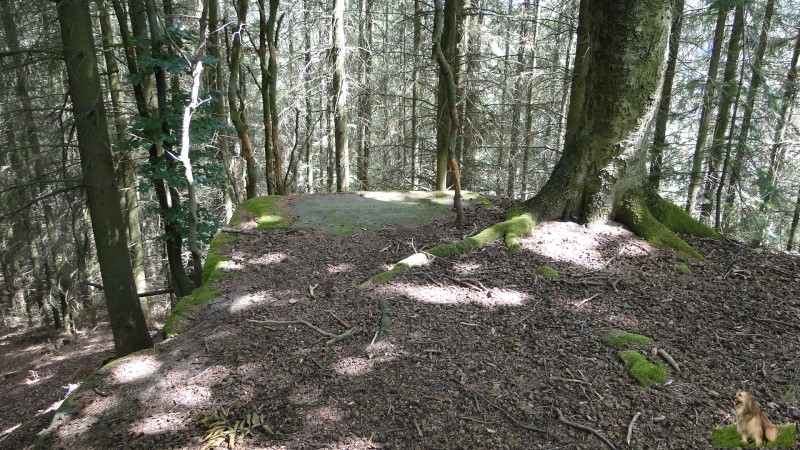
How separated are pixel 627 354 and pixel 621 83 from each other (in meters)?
3.04

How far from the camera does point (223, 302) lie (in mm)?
4742

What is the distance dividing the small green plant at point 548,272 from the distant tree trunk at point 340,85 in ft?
24.0

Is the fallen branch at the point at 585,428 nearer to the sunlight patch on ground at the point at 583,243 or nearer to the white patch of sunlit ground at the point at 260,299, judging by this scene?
the sunlight patch on ground at the point at 583,243

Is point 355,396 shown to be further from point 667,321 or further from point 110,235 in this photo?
point 110,235

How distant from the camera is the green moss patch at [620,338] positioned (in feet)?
11.0

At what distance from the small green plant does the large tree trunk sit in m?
0.92

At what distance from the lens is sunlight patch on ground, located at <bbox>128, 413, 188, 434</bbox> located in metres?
2.99

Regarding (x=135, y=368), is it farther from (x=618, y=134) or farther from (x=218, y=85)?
(x=218, y=85)

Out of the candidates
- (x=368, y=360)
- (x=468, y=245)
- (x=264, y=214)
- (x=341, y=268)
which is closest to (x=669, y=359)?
(x=368, y=360)

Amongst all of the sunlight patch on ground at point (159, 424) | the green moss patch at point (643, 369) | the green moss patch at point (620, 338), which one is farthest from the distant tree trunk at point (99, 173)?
the green moss patch at point (643, 369)

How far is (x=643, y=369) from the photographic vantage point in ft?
9.97

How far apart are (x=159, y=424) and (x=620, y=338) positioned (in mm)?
3543

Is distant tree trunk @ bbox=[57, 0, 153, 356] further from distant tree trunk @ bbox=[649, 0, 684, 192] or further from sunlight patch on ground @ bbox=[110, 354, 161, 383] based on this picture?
distant tree trunk @ bbox=[649, 0, 684, 192]

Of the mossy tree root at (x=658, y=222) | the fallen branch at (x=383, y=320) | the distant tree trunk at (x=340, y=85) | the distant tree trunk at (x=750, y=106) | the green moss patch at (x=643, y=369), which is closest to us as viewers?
the green moss patch at (x=643, y=369)
